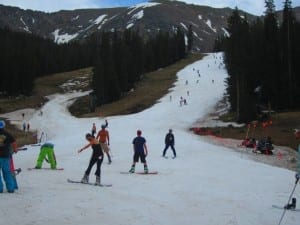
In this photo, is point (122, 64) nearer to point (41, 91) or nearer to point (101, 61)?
point (101, 61)

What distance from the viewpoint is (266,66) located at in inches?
2574

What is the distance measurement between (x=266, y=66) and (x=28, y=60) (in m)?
59.7

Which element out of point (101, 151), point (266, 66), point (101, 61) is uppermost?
point (101, 61)

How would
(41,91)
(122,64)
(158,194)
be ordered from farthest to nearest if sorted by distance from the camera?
(41,91) < (122,64) < (158,194)

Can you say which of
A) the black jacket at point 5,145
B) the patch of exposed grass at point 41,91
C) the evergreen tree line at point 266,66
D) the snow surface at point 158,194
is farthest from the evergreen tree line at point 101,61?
the black jacket at point 5,145

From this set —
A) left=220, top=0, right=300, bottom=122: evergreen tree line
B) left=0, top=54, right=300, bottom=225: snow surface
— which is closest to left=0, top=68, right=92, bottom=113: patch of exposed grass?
left=220, top=0, right=300, bottom=122: evergreen tree line

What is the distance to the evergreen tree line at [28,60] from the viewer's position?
10122cm

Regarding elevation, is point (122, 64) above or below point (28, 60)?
below

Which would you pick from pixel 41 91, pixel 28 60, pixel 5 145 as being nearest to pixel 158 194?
pixel 5 145

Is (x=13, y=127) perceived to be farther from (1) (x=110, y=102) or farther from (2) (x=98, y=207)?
(2) (x=98, y=207)

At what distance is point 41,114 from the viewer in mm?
82375

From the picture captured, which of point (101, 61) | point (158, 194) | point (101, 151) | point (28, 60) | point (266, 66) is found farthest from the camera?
point (28, 60)

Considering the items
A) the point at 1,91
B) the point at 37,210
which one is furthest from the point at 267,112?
the point at 1,91

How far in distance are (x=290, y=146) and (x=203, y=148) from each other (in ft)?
23.9
